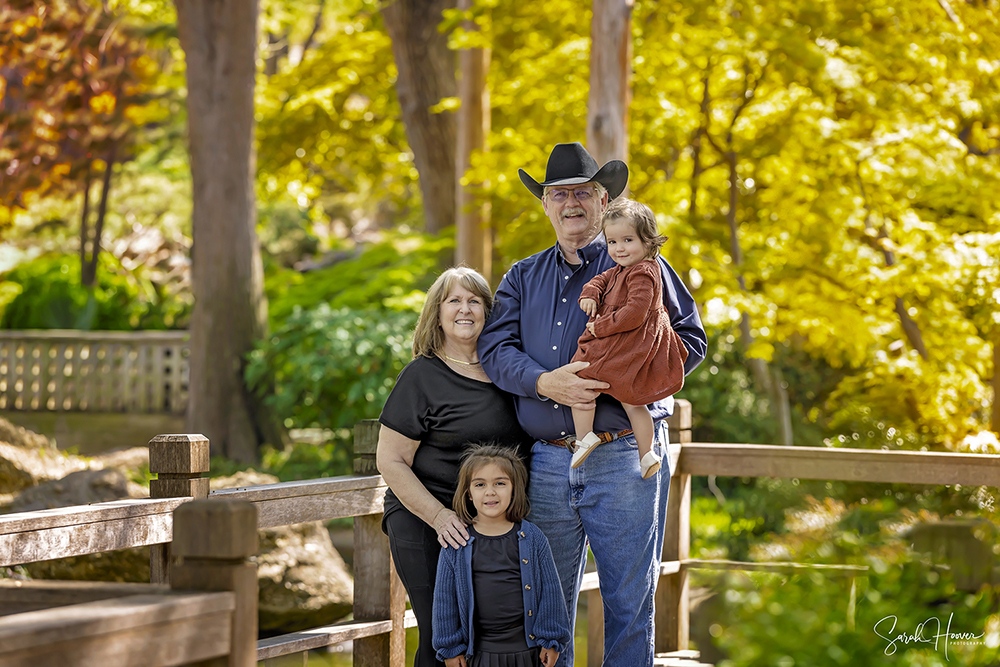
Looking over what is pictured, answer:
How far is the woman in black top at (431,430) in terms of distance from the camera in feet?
9.74

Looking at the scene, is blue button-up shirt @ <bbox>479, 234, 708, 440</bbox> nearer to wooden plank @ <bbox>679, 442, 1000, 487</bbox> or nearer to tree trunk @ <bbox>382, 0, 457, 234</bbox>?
wooden plank @ <bbox>679, 442, 1000, 487</bbox>

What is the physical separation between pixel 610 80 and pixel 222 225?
5.17m

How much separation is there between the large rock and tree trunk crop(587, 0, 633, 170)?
139 inches

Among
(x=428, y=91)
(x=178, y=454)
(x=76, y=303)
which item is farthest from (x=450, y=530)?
(x=76, y=303)

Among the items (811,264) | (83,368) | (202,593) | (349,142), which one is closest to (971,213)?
(811,264)

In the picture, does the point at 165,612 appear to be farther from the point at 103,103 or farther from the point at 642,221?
the point at 103,103

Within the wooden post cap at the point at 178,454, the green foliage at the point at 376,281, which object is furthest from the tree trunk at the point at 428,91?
the wooden post cap at the point at 178,454

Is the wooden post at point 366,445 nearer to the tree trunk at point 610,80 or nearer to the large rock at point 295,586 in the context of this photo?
the large rock at point 295,586

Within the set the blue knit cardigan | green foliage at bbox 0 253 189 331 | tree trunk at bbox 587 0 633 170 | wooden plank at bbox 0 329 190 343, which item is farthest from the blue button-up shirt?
green foliage at bbox 0 253 189 331

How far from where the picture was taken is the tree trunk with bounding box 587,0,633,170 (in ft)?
25.0

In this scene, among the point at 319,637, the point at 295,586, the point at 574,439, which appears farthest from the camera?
the point at 295,586

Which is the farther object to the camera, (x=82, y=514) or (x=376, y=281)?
(x=376, y=281)

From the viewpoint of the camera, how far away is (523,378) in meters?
2.86

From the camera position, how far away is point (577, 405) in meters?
2.87
